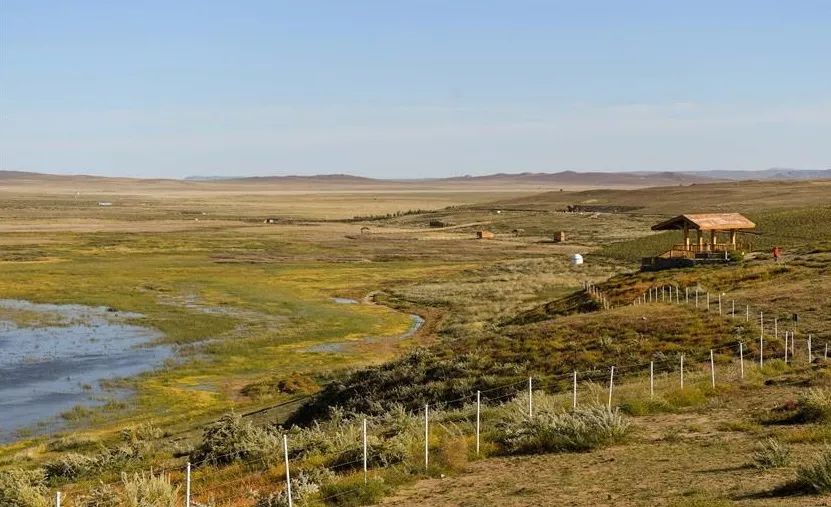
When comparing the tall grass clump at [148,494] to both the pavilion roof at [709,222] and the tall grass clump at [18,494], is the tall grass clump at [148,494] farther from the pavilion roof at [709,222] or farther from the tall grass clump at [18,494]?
the pavilion roof at [709,222]

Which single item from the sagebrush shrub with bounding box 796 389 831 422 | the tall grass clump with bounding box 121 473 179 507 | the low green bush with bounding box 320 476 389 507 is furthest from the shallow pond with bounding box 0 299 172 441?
the sagebrush shrub with bounding box 796 389 831 422

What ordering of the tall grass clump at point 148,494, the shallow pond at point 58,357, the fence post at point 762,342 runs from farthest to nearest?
1. the shallow pond at point 58,357
2. the fence post at point 762,342
3. the tall grass clump at point 148,494

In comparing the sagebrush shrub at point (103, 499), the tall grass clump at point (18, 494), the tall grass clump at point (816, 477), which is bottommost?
the tall grass clump at point (18, 494)

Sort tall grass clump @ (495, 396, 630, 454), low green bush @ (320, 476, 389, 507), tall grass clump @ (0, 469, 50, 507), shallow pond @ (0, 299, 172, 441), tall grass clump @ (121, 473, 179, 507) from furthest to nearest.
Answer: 1. shallow pond @ (0, 299, 172, 441)
2. tall grass clump @ (495, 396, 630, 454)
3. tall grass clump @ (0, 469, 50, 507)
4. low green bush @ (320, 476, 389, 507)
5. tall grass clump @ (121, 473, 179, 507)

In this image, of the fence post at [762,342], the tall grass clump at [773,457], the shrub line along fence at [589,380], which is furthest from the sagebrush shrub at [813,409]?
the fence post at [762,342]

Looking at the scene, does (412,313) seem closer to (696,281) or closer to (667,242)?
(696,281)

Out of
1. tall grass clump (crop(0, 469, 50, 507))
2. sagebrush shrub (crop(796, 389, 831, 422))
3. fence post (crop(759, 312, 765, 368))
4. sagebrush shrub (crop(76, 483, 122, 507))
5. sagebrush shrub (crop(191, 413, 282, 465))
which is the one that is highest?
sagebrush shrub (crop(796, 389, 831, 422))

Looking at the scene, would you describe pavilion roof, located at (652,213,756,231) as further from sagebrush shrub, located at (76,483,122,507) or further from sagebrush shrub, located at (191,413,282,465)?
sagebrush shrub, located at (76,483,122,507)

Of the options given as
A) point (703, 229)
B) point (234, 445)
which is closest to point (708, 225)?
point (703, 229)
